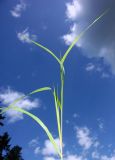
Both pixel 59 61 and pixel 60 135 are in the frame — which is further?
pixel 59 61

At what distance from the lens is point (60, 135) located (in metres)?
1.11

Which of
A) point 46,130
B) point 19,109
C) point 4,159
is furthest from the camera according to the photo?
point 4,159

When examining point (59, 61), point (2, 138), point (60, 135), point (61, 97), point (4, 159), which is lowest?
point (60, 135)

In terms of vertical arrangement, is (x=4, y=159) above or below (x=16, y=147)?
below

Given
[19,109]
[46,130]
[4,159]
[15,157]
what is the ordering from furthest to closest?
[15,157] < [4,159] < [19,109] < [46,130]

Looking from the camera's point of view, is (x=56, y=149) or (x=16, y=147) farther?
(x=16, y=147)

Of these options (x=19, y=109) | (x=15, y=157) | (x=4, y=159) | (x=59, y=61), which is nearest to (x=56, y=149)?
(x=19, y=109)

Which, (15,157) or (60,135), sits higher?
(15,157)

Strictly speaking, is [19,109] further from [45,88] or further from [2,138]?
[2,138]

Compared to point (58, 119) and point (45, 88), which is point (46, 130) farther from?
point (45, 88)

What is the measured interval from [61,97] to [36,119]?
165mm

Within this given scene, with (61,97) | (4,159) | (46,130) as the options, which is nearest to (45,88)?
(61,97)

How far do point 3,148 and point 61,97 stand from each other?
4392 centimetres

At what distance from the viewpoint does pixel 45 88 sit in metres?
1.22
